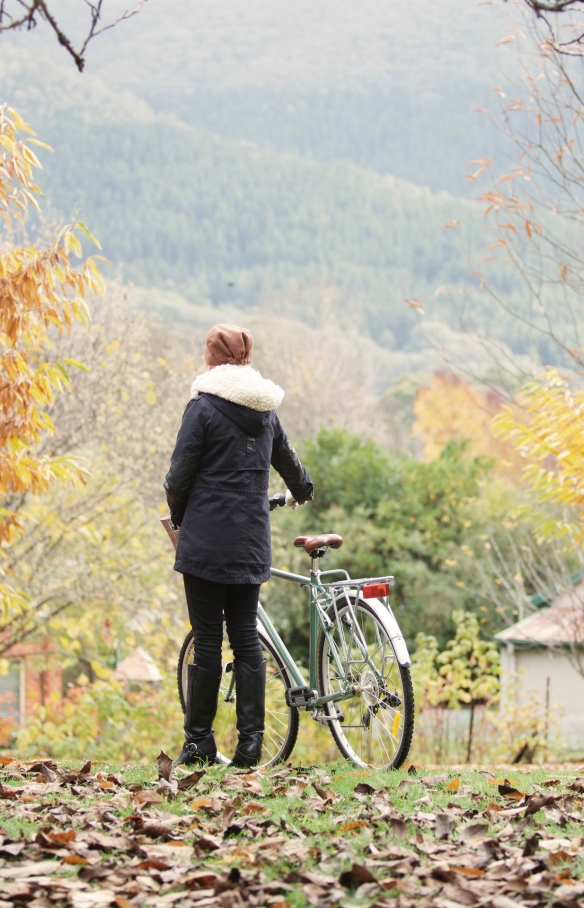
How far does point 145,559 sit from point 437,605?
33.5ft

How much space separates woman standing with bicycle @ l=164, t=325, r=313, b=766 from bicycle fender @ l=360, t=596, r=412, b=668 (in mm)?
514

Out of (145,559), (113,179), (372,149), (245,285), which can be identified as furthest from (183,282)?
(145,559)

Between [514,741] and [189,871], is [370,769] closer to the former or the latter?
[189,871]

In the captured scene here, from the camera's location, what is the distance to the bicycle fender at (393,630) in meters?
4.37

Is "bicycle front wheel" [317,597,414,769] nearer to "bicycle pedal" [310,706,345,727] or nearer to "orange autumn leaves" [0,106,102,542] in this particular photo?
"bicycle pedal" [310,706,345,727]

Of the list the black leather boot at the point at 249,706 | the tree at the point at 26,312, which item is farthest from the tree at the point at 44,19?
the black leather boot at the point at 249,706

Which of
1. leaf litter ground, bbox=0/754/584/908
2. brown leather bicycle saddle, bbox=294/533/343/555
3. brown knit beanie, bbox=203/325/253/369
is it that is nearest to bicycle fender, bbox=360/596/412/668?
brown leather bicycle saddle, bbox=294/533/343/555

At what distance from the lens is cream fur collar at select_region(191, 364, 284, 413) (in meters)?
4.55

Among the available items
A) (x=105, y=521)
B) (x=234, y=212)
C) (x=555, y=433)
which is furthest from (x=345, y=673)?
(x=234, y=212)

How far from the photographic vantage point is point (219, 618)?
15.7ft

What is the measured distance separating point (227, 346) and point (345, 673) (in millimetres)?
1593

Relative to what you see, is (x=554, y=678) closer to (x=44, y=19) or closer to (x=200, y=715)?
(x=200, y=715)

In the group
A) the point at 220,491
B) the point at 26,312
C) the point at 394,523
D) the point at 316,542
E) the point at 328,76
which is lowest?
the point at 316,542

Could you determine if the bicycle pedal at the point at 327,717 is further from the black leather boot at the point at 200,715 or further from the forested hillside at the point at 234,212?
the forested hillside at the point at 234,212
